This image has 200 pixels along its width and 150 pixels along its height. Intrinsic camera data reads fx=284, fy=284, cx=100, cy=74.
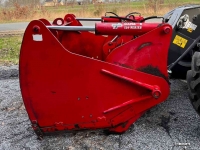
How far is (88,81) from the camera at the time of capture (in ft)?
8.64

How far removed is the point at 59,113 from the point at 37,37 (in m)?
0.74

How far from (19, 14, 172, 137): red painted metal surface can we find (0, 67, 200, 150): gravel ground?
0.15 m

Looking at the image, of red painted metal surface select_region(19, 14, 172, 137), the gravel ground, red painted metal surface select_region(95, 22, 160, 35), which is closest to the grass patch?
the gravel ground

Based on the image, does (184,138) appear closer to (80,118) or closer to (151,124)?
(151,124)

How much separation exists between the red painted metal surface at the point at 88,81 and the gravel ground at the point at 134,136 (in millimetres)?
153

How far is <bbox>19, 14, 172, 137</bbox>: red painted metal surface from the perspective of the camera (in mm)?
2564

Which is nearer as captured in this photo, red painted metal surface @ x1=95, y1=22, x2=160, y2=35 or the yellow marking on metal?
red painted metal surface @ x1=95, y1=22, x2=160, y2=35

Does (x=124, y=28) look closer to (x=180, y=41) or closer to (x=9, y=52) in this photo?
(x=180, y=41)

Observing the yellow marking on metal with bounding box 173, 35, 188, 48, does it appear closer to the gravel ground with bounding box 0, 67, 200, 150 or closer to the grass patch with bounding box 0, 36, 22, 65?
the gravel ground with bounding box 0, 67, 200, 150

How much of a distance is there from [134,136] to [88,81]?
0.76 meters

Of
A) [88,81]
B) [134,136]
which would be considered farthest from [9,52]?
[134,136]

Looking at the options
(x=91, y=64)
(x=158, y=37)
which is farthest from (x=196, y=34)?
(x=91, y=64)

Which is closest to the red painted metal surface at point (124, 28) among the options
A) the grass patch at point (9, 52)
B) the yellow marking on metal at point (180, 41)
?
the yellow marking on metal at point (180, 41)

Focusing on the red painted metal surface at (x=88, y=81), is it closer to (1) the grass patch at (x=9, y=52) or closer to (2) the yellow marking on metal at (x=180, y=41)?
(2) the yellow marking on metal at (x=180, y=41)
